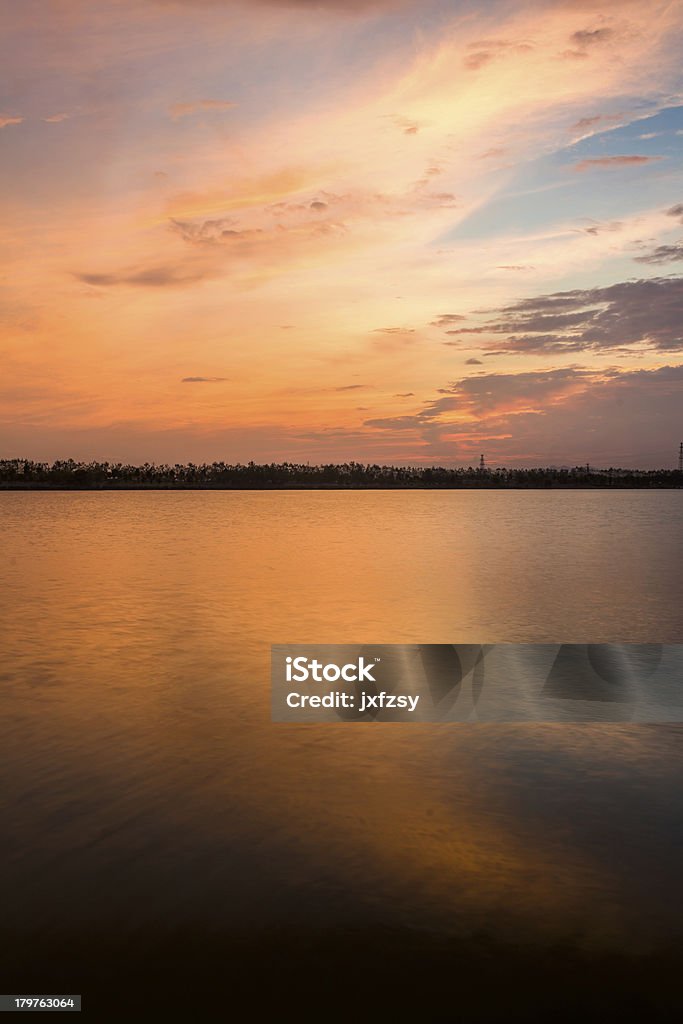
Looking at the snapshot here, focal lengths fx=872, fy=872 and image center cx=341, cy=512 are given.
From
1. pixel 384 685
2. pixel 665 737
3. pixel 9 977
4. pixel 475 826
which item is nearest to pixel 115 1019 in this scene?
pixel 9 977

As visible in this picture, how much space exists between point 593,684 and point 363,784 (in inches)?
360

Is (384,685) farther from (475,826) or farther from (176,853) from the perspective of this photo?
(176,853)

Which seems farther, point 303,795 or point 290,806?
point 303,795

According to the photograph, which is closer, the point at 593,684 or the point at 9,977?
the point at 9,977

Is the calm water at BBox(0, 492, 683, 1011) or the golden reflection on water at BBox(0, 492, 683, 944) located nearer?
the calm water at BBox(0, 492, 683, 1011)

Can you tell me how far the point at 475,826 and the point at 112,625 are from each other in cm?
2062

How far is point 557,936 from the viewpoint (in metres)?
8.09

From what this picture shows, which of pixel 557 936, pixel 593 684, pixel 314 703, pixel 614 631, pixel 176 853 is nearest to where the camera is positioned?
pixel 557 936

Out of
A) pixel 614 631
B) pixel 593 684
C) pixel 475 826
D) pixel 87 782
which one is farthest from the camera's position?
pixel 614 631

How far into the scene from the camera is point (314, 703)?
1844 centimetres

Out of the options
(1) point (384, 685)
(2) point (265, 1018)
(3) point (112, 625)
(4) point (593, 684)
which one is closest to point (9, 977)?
(2) point (265, 1018)

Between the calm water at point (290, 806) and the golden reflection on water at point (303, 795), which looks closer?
the calm water at point (290, 806)

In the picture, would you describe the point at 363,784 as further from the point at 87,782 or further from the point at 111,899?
the point at 111,899

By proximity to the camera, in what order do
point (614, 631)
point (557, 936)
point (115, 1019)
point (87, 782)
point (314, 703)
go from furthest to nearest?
point (614, 631)
point (314, 703)
point (87, 782)
point (557, 936)
point (115, 1019)
